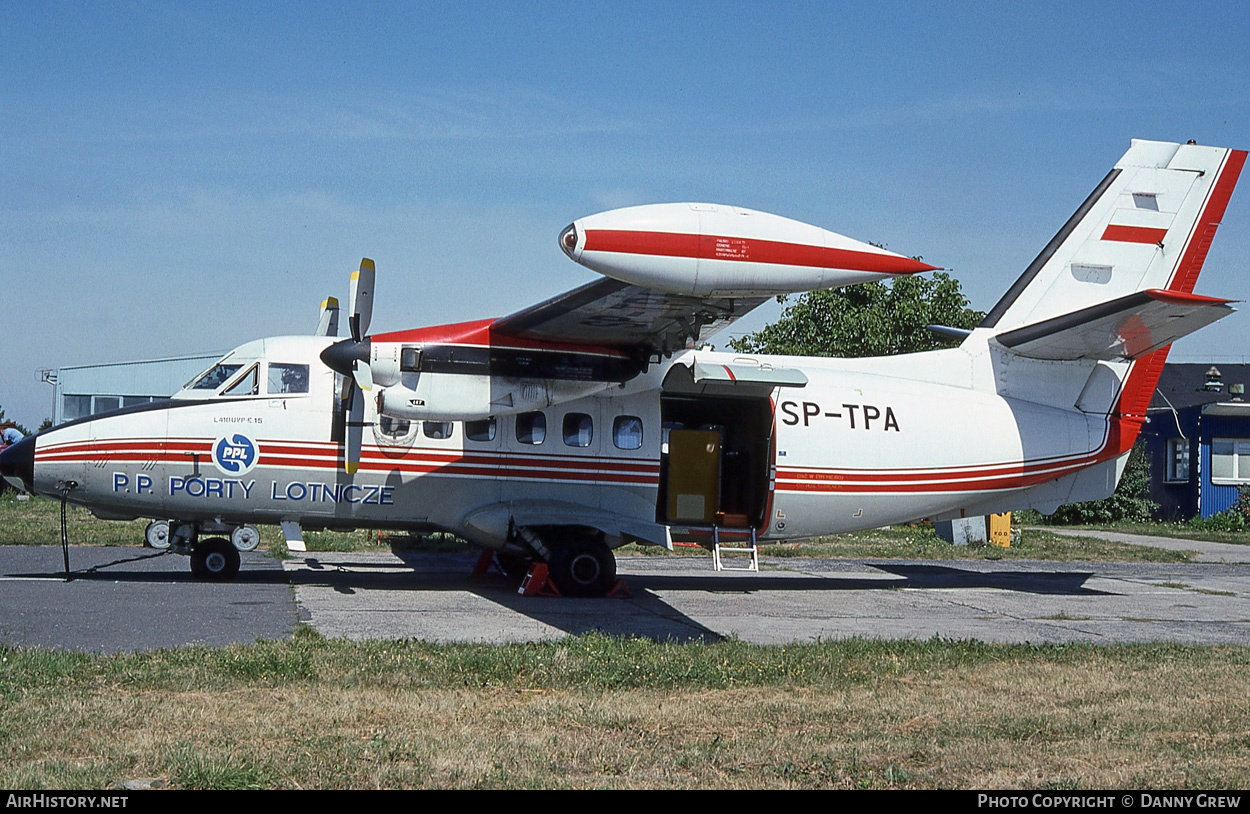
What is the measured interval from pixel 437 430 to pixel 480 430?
0.55 metres

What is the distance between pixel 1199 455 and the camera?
1468 inches

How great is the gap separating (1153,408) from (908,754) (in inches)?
1570

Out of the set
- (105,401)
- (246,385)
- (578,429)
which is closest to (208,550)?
(246,385)

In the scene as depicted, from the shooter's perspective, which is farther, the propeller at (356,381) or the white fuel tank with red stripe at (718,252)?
the propeller at (356,381)

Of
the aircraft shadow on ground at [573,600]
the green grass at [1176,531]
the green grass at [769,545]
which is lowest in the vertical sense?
the green grass at [1176,531]

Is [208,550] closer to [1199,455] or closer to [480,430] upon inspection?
[480,430]

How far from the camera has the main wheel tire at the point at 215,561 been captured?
14148 millimetres

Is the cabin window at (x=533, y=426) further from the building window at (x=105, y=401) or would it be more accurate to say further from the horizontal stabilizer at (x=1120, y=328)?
the building window at (x=105, y=401)

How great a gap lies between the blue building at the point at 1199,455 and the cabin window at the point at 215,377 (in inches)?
1233

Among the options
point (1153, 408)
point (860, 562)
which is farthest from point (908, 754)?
point (1153, 408)

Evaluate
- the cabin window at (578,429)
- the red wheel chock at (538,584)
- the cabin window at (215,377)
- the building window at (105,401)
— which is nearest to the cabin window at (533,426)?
the cabin window at (578,429)

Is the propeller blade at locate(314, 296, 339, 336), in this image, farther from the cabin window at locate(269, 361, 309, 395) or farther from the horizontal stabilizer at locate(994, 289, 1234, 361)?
the horizontal stabilizer at locate(994, 289, 1234, 361)

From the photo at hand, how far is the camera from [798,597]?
15000 millimetres

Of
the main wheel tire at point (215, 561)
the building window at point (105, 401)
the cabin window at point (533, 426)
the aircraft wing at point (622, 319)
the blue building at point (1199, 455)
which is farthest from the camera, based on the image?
the building window at point (105, 401)
